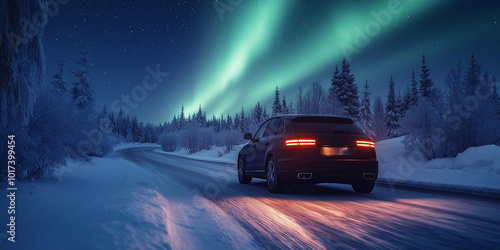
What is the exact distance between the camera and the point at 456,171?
449 inches

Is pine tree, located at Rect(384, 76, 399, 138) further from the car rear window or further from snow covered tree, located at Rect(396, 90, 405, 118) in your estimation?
the car rear window

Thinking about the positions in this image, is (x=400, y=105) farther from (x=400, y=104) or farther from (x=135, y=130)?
(x=135, y=130)

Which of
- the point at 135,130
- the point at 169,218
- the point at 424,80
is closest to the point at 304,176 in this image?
the point at 169,218

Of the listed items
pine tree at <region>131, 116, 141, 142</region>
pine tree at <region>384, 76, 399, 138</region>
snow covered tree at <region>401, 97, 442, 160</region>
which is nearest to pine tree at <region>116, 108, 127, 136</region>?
pine tree at <region>131, 116, 141, 142</region>

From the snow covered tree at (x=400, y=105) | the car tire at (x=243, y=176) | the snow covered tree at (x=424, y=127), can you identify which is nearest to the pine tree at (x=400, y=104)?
the snow covered tree at (x=400, y=105)

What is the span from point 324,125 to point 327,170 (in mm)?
1070

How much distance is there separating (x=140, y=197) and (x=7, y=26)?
3233 millimetres

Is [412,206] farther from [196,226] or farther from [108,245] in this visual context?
[108,245]

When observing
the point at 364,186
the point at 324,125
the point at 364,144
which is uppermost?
the point at 324,125

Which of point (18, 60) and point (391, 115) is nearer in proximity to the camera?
point (18, 60)

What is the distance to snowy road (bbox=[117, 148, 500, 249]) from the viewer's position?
3.03 metres

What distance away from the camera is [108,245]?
249cm

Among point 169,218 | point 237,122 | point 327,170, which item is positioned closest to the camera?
point 169,218

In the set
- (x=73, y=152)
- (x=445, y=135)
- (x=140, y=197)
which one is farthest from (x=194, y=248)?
(x=445, y=135)
